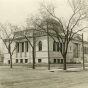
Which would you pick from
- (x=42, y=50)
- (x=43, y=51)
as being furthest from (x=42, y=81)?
(x=42, y=50)

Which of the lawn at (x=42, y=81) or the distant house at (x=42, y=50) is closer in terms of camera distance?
the lawn at (x=42, y=81)

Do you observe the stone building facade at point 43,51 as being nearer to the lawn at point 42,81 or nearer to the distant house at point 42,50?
the distant house at point 42,50

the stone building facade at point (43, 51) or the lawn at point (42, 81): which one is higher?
the stone building facade at point (43, 51)

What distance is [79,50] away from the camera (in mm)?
60188

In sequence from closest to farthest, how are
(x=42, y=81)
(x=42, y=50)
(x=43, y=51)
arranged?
(x=42, y=81) → (x=43, y=51) → (x=42, y=50)

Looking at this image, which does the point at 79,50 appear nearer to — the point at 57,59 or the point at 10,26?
the point at 57,59

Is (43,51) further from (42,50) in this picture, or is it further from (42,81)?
(42,81)

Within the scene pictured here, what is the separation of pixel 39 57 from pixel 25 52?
6.17 metres

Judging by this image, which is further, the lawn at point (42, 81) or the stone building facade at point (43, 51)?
the stone building facade at point (43, 51)

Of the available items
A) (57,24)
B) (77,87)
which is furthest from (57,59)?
(77,87)

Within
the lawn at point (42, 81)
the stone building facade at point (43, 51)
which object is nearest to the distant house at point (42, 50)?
the stone building facade at point (43, 51)

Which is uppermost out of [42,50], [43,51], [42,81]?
[42,50]

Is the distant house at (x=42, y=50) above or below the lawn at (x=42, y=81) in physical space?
above

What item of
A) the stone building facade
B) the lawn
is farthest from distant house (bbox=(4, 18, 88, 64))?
the lawn
